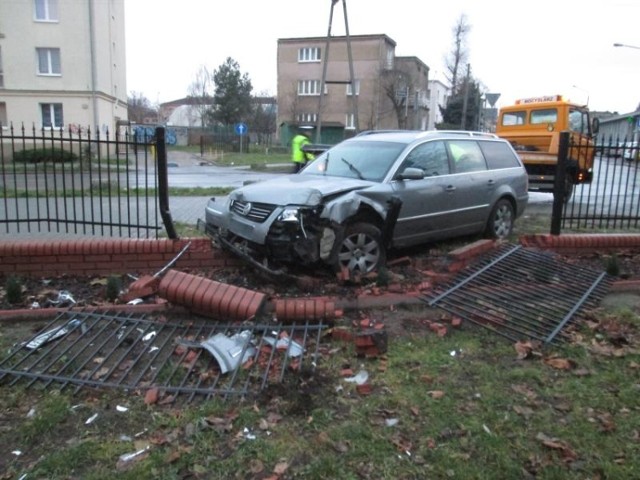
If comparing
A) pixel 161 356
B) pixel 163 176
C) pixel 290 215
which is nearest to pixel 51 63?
pixel 163 176

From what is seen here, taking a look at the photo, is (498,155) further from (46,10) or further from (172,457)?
(46,10)

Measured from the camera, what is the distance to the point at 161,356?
4.29 metres

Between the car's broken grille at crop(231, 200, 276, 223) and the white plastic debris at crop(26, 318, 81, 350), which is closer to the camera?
the white plastic debris at crop(26, 318, 81, 350)

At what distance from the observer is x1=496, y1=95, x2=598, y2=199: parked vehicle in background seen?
45.9 ft

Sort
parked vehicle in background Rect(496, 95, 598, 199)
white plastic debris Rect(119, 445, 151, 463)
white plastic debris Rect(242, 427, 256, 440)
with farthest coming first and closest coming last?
parked vehicle in background Rect(496, 95, 598, 199) < white plastic debris Rect(242, 427, 256, 440) < white plastic debris Rect(119, 445, 151, 463)

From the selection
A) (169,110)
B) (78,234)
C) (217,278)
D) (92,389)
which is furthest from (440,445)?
(169,110)

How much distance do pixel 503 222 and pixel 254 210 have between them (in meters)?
4.26

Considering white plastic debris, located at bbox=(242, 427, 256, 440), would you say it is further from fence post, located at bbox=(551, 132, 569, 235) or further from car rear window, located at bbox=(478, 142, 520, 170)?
car rear window, located at bbox=(478, 142, 520, 170)

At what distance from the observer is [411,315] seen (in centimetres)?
507

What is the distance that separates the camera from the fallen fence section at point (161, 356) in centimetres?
386

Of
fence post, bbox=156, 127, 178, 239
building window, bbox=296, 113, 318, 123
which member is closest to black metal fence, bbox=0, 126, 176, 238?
fence post, bbox=156, 127, 178, 239

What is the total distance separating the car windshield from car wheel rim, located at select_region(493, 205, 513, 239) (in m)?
2.14

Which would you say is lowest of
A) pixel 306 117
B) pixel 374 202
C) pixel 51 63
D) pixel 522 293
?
pixel 522 293

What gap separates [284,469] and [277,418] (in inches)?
19.4
